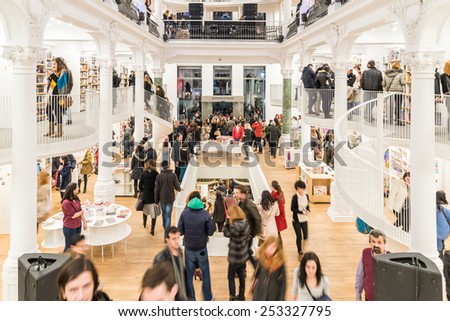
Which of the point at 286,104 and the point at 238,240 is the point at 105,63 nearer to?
the point at 238,240

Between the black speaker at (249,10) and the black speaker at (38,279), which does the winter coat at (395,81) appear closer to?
the black speaker at (38,279)

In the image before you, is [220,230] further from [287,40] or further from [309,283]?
[287,40]

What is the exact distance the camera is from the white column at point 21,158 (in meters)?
6.36

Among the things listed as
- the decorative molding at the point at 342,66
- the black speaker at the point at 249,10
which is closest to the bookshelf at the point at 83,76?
the black speaker at the point at 249,10

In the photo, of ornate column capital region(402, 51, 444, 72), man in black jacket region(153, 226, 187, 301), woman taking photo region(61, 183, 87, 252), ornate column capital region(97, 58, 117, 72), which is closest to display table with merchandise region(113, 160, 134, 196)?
ornate column capital region(97, 58, 117, 72)

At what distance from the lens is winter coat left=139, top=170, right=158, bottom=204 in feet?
29.9

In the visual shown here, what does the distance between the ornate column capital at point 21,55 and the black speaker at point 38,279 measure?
3.48 meters

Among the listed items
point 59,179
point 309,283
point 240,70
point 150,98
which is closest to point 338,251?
point 309,283

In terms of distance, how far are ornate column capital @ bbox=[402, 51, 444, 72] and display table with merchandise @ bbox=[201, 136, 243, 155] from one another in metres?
11.6

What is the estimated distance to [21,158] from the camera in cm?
642

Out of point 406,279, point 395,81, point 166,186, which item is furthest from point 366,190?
point 406,279

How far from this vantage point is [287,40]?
58.9 ft

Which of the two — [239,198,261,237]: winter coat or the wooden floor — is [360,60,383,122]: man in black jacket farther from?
[239,198,261,237]: winter coat

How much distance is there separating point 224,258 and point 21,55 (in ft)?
16.6
